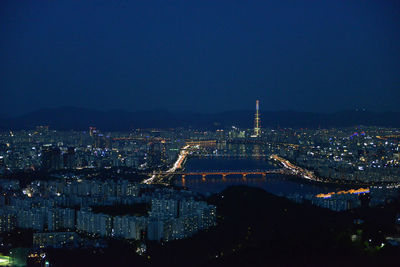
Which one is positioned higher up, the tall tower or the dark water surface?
the tall tower

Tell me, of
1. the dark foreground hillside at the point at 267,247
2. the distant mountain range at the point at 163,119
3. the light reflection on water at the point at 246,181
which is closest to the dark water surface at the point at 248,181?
the light reflection on water at the point at 246,181

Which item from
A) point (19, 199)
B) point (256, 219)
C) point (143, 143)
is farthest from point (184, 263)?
point (143, 143)

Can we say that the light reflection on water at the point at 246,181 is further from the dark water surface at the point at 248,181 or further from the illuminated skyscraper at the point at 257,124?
the illuminated skyscraper at the point at 257,124

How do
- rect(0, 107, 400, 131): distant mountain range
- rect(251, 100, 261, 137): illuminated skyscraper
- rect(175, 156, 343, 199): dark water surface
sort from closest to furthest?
1. rect(175, 156, 343, 199): dark water surface
2. rect(0, 107, 400, 131): distant mountain range
3. rect(251, 100, 261, 137): illuminated skyscraper

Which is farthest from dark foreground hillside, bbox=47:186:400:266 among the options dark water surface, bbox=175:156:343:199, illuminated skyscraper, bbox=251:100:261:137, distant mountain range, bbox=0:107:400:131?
illuminated skyscraper, bbox=251:100:261:137

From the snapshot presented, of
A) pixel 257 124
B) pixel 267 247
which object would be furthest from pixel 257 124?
pixel 267 247

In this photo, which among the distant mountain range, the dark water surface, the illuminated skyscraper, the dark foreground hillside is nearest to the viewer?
the dark foreground hillside

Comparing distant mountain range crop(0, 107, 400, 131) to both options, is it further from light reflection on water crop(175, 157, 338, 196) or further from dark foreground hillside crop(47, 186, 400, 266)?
dark foreground hillside crop(47, 186, 400, 266)
